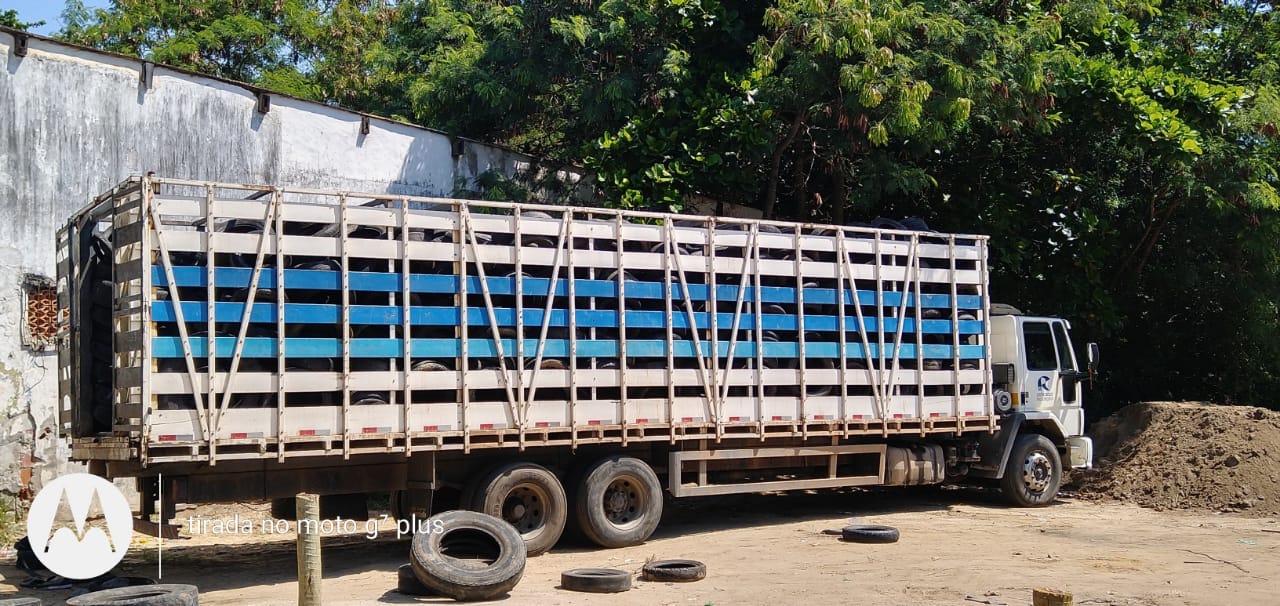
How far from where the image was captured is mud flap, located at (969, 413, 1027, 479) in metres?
13.3

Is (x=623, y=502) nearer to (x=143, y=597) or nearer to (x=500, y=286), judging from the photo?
(x=500, y=286)

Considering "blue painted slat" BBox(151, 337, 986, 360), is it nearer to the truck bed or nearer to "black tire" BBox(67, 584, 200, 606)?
the truck bed

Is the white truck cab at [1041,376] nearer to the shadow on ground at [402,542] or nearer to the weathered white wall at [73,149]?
the shadow on ground at [402,542]

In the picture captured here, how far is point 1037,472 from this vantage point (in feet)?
45.4

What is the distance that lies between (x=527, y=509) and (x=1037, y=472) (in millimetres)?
7106

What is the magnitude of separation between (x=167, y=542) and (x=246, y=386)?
4146mm

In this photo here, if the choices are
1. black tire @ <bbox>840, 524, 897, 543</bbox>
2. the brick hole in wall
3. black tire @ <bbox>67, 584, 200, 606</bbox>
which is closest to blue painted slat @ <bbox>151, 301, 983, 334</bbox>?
black tire @ <bbox>67, 584, 200, 606</bbox>

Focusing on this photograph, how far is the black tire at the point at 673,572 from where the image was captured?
894 cm

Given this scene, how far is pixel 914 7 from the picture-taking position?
563 inches

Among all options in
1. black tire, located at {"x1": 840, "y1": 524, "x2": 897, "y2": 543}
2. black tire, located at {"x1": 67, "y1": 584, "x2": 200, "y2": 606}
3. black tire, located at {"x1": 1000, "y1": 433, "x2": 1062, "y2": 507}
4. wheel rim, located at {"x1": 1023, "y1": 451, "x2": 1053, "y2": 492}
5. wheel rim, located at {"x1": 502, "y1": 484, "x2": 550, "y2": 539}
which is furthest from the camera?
wheel rim, located at {"x1": 1023, "y1": 451, "x2": 1053, "y2": 492}

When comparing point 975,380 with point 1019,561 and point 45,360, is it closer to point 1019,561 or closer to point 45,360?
point 1019,561

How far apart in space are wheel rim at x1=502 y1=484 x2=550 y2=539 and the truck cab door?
6.72 m

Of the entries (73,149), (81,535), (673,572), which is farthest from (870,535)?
(73,149)

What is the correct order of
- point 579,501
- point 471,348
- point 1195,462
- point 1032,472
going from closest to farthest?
point 471,348
point 579,501
point 1032,472
point 1195,462
